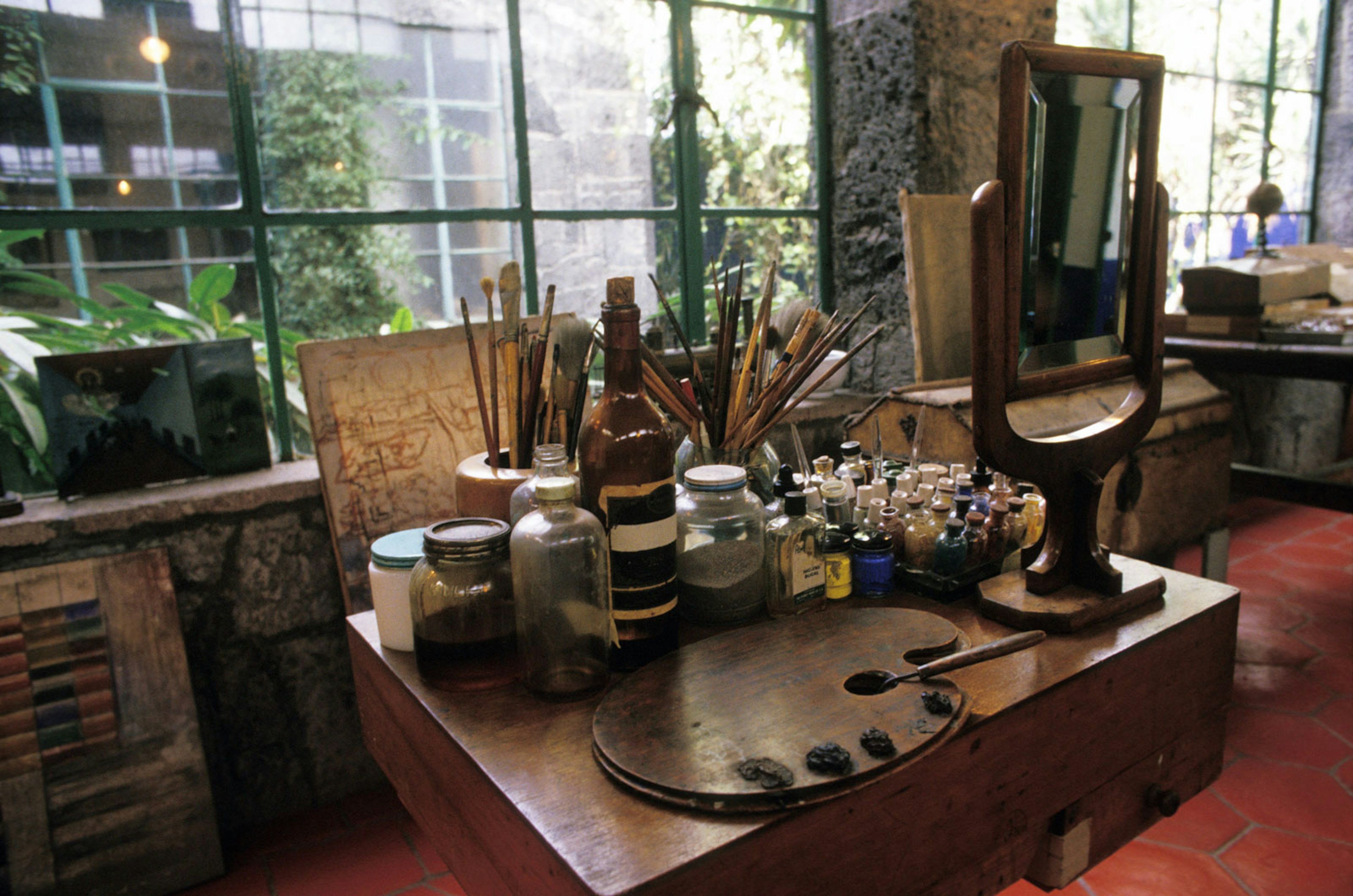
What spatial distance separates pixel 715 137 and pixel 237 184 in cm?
140

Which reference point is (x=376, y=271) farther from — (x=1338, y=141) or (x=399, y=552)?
(x=1338, y=141)

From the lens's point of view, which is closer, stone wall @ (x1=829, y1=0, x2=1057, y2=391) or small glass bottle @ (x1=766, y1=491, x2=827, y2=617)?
small glass bottle @ (x1=766, y1=491, x2=827, y2=617)

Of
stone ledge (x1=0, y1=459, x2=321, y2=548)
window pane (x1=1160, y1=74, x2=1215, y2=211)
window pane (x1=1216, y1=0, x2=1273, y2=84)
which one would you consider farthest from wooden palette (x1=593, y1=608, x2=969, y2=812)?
window pane (x1=1216, y1=0, x2=1273, y2=84)

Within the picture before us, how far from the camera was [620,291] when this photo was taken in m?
1.07

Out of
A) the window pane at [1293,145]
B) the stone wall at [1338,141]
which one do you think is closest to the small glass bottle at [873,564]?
the window pane at [1293,145]

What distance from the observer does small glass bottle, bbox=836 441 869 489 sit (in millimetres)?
1520

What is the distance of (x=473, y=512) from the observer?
4.10ft

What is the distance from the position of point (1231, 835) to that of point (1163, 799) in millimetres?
1198

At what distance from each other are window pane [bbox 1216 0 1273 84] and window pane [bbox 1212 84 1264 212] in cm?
7

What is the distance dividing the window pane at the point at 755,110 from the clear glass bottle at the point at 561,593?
1973 millimetres

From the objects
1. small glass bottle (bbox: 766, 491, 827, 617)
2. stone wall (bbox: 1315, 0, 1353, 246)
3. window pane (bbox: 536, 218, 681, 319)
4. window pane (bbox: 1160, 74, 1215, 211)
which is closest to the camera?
small glass bottle (bbox: 766, 491, 827, 617)

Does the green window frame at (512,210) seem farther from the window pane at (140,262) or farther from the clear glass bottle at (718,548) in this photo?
the clear glass bottle at (718,548)

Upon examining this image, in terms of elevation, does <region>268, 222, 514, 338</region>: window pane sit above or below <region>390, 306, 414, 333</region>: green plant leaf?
above

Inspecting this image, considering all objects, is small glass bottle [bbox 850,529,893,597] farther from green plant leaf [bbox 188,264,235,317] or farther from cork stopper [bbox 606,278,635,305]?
green plant leaf [bbox 188,264,235,317]
